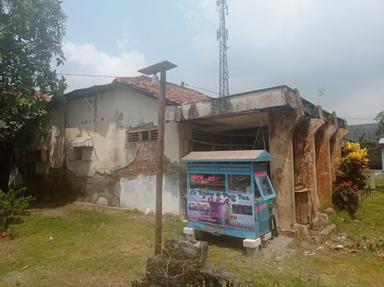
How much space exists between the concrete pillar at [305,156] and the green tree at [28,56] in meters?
8.42

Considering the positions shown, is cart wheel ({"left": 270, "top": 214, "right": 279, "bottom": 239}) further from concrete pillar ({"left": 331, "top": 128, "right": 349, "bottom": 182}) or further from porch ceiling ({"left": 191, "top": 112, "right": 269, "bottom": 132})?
concrete pillar ({"left": 331, "top": 128, "right": 349, "bottom": 182})

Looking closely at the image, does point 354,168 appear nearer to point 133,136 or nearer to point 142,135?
point 142,135

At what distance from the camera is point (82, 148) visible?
40.5ft

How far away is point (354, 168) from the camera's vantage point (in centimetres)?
1165

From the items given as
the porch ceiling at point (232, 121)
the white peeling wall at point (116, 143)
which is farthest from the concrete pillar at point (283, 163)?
the white peeling wall at point (116, 143)

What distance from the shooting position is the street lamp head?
17.5ft

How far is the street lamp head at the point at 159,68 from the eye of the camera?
5.32 m

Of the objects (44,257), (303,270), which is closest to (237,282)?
(303,270)

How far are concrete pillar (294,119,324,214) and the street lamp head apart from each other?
5.04 metres

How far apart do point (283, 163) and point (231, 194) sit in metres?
1.75

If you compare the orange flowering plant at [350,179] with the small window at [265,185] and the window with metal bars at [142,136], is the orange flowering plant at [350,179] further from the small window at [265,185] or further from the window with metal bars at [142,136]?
the window with metal bars at [142,136]

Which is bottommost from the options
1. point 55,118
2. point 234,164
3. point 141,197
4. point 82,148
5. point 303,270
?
point 303,270

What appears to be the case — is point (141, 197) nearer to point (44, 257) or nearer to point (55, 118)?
point (44, 257)

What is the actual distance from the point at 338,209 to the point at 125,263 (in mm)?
7676
